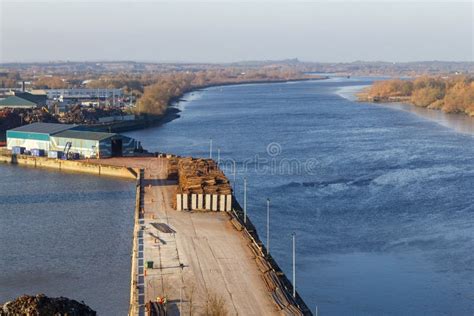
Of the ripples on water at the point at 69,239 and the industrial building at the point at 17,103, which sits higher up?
the industrial building at the point at 17,103

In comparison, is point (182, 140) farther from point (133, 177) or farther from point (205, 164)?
point (205, 164)

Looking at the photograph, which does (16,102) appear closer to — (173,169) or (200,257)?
(173,169)

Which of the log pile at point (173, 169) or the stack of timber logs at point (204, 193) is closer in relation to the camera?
the stack of timber logs at point (204, 193)

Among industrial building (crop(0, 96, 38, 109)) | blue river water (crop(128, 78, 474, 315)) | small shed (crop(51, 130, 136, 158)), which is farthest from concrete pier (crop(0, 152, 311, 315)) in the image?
industrial building (crop(0, 96, 38, 109))

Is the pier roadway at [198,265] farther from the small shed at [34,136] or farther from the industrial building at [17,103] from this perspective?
the industrial building at [17,103]

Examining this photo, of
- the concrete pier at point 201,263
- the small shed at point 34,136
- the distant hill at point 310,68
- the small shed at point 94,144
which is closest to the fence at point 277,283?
the concrete pier at point 201,263

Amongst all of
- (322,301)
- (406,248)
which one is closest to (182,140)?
(406,248)
